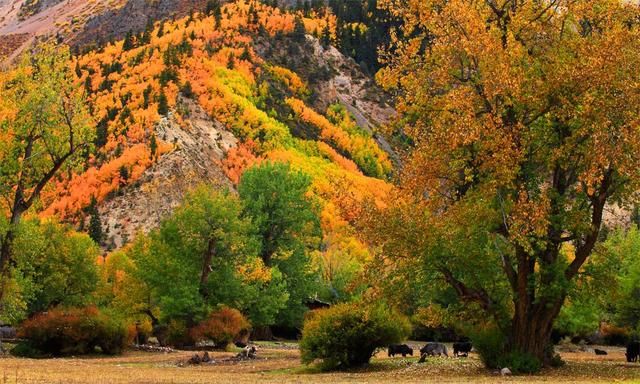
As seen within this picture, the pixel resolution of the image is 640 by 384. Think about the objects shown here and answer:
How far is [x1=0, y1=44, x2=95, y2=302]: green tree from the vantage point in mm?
33156

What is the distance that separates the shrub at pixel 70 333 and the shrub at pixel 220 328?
5.83 metres

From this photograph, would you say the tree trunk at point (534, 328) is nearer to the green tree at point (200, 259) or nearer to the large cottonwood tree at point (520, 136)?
the large cottonwood tree at point (520, 136)

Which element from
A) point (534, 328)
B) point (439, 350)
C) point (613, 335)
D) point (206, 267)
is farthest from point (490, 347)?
point (613, 335)

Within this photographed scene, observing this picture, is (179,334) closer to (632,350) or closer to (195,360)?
(195,360)

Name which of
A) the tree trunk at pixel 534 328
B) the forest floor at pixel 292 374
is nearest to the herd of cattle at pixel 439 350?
the forest floor at pixel 292 374

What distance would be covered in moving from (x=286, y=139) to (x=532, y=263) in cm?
10317

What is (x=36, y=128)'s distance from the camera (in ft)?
110

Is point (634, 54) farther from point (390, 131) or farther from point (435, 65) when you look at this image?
point (390, 131)

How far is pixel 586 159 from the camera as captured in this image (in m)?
21.9

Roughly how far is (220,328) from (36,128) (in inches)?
606

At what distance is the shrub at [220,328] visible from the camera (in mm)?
42094

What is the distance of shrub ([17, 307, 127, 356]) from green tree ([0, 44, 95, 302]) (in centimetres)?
264

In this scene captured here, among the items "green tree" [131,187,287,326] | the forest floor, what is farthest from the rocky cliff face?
the forest floor

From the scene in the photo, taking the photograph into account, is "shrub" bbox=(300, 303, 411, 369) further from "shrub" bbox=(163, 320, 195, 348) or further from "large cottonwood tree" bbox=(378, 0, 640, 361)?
"shrub" bbox=(163, 320, 195, 348)
